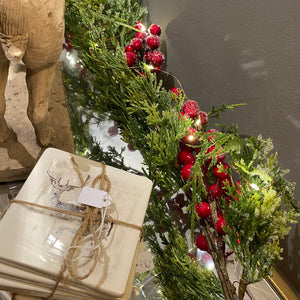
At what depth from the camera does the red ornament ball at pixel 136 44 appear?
1132 mm

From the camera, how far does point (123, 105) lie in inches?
41.9

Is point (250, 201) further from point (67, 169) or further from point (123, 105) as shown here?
point (123, 105)

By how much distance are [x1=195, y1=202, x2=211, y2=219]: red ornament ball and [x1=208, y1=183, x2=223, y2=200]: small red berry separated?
0.03 m

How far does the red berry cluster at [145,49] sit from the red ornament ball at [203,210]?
0.47 m

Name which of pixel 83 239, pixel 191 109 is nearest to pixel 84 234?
pixel 83 239

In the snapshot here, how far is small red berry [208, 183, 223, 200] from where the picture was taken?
845mm

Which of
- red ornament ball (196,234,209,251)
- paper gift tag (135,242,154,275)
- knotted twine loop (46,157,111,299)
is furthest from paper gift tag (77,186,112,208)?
red ornament ball (196,234,209,251)

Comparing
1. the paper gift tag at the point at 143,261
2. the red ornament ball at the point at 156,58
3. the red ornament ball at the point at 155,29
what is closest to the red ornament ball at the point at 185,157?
the paper gift tag at the point at 143,261

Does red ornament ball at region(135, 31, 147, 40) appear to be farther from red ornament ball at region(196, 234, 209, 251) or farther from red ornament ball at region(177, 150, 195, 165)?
red ornament ball at region(196, 234, 209, 251)

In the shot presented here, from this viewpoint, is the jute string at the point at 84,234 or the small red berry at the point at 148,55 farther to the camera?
the small red berry at the point at 148,55

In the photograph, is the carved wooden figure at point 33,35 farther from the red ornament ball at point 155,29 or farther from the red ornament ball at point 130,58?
the red ornament ball at point 155,29

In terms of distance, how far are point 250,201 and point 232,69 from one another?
0.38 metres

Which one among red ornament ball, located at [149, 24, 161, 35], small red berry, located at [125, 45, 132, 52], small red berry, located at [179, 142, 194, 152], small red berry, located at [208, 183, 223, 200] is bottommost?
small red berry, located at [208, 183, 223, 200]

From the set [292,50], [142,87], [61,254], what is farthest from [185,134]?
[61,254]
